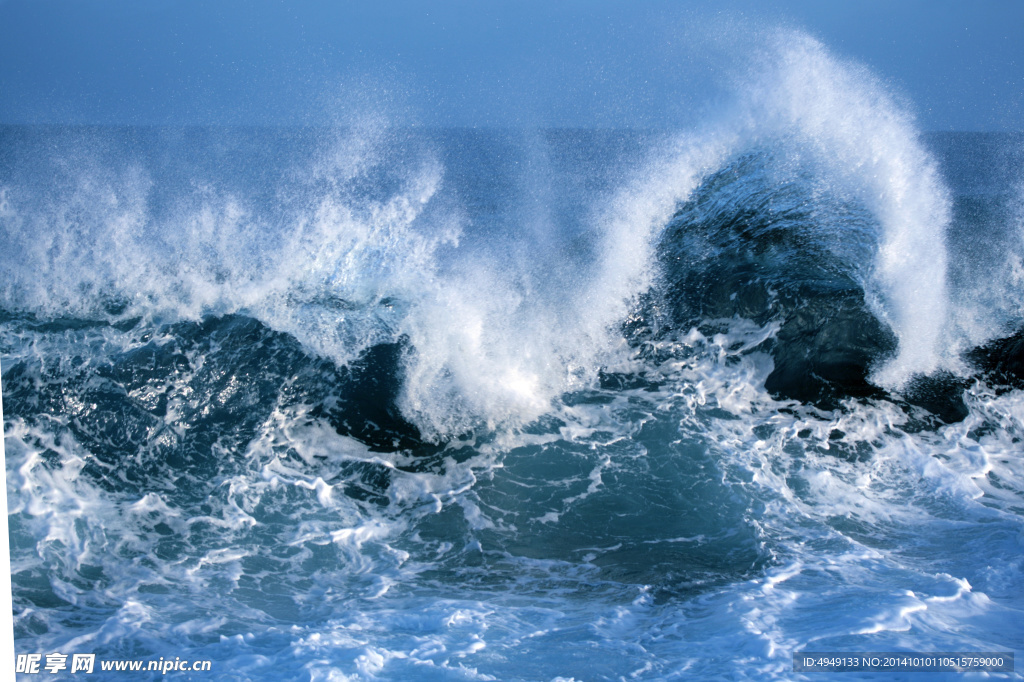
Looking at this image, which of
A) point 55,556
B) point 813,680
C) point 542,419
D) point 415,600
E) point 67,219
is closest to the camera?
point 813,680

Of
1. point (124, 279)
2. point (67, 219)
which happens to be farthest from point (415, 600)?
point (67, 219)

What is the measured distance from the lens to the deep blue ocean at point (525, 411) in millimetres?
2773

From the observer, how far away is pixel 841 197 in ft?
18.0

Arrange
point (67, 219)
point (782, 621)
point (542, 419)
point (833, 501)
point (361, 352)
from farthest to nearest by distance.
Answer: point (67, 219) → point (361, 352) → point (542, 419) → point (833, 501) → point (782, 621)

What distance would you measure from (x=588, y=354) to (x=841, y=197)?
9.34 ft

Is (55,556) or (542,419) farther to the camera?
(542,419)

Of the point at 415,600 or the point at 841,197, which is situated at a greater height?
the point at 841,197

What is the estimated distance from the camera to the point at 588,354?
16.3 feet

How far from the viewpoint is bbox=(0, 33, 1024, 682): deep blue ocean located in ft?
9.10

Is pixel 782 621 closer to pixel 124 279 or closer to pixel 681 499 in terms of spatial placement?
pixel 681 499

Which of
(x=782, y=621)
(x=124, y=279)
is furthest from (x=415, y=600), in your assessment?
(x=124, y=279)

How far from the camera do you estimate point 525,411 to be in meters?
4.47

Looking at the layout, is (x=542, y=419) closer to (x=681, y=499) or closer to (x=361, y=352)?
(x=681, y=499)

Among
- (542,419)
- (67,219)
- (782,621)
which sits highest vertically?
(67,219)
